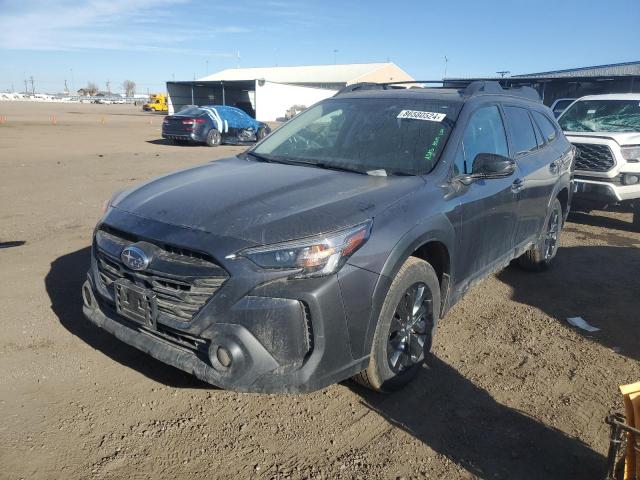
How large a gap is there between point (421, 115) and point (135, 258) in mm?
2278

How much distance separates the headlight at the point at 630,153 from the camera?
7781 mm

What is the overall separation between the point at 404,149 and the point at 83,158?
12.4 metres

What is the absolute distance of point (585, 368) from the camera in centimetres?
363

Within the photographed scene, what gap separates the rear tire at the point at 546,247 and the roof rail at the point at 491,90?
1157mm

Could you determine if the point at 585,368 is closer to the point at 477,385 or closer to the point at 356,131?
the point at 477,385

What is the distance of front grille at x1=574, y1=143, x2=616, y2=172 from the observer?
779 centimetres

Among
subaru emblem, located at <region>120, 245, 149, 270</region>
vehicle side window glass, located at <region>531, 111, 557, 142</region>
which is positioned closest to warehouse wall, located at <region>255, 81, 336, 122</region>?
vehicle side window glass, located at <region>531, 111, 557, 142</region>

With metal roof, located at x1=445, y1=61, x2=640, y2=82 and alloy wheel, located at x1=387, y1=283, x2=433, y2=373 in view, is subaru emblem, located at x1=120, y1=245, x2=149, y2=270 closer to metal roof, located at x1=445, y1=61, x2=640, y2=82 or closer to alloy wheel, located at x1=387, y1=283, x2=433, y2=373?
alloy wheel, located at x1=387, y1=283, x2=433, y2=373

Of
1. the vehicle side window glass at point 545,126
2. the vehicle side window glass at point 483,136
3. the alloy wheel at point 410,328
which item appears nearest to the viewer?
the alloy wheel at point 410,328

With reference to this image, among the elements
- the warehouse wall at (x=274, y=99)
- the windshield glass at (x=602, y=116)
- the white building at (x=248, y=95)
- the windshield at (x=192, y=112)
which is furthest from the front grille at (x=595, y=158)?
the warehouse wall at (x=274, y=99)

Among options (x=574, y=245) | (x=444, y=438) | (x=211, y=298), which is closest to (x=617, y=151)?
(x=574, y=245)

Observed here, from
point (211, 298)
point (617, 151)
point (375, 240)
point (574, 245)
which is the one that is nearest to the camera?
point (211, 298)

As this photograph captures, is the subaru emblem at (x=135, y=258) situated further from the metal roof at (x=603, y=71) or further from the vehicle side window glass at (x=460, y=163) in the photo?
the metal roof at (x=603, y=71)

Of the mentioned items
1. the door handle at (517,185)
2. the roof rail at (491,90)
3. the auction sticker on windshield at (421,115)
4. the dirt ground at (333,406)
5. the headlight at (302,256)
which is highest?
the roof rail at (491,90)
